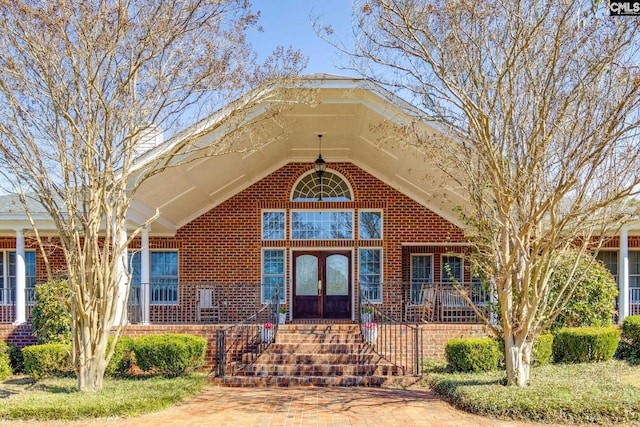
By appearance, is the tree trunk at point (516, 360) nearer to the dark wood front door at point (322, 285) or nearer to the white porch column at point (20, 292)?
the dark wood front door at point (322, 285)

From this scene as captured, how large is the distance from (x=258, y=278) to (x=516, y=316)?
8.42 meters

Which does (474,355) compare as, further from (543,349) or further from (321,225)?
(321,225)

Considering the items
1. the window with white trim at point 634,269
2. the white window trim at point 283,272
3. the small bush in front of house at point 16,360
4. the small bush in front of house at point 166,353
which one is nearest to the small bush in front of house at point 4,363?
the small bush in front of house at point 16,360

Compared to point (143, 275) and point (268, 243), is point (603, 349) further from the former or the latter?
point (143, 275)

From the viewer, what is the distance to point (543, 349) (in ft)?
35.5

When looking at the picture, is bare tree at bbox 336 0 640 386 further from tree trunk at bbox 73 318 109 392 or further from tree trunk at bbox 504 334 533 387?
tree trunk at bbox 73 318 109 392

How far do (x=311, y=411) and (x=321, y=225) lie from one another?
8.33m

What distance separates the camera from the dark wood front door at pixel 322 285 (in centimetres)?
1622

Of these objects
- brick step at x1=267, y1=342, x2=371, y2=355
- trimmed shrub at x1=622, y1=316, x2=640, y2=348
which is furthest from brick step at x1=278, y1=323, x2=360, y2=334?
trimmed shrub at x1=622, y1=316, x2=640, y2=348

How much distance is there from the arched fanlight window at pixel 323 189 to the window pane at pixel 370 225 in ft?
2.11

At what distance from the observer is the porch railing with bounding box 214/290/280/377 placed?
1137 cm

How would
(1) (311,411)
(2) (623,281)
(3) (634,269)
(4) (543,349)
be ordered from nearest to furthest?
(1) (311,411) → (4) (543,349) → (2) (623,281) → (3) (634,269)

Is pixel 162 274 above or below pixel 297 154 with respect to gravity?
below
